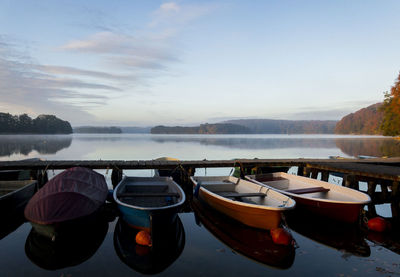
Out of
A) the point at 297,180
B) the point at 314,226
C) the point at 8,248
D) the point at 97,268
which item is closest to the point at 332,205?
the point at 314,226

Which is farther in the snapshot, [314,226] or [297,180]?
[297,180]

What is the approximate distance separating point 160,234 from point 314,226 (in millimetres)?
5740

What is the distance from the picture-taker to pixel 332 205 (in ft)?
29.5

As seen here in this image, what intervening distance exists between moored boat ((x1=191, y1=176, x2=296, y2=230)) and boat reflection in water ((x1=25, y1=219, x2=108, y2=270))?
423cm

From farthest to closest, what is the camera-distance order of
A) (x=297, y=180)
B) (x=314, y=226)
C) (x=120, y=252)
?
(x=297, y=180) → (x=314, y=226) → (x=120, y=252)

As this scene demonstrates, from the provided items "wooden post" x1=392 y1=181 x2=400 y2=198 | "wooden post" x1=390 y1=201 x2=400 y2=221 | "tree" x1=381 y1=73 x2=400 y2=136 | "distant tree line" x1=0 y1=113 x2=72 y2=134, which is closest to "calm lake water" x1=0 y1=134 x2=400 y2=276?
"wooden post" x1=390 y1=201 x2=400 y2=221

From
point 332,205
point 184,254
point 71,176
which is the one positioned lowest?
point 184,254

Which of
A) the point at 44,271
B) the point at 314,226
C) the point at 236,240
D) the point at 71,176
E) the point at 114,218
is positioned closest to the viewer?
the point at 44,271

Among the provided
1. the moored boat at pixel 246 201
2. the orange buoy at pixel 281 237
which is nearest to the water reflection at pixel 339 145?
the moored boat at pixel 246 201

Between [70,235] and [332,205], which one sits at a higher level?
[332,205]

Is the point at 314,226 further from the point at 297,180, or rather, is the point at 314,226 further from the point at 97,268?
the point at 97,268

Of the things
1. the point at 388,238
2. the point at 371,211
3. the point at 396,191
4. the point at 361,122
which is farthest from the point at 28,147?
the point at 361,122

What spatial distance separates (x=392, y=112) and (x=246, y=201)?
167 feet

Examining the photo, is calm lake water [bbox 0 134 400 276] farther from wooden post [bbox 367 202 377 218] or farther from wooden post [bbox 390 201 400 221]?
wooden post [bbox 390 201 400 221]
